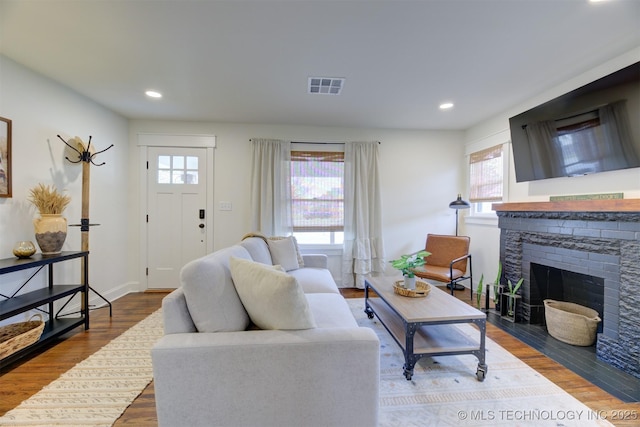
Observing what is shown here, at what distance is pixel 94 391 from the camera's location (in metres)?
1.72

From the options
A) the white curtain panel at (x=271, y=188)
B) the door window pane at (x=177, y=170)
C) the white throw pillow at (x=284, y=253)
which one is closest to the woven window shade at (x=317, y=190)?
the white curtain panel at (x=271, y=188)

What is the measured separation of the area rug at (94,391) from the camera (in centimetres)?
150

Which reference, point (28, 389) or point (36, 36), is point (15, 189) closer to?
point (36, 36)

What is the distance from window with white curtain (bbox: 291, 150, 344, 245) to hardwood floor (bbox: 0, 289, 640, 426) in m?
2.24

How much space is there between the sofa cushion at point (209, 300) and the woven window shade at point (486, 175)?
3.57m

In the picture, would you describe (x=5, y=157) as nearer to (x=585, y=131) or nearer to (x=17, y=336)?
(x=17, y=336)

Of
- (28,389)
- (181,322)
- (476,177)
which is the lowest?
(28,389)

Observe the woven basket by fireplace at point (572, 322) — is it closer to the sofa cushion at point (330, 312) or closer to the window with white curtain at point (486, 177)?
the window with white curtain at point (486, 177)

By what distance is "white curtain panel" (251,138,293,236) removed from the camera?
3.86m

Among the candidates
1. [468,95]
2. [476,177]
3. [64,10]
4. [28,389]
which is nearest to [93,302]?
[28,389]

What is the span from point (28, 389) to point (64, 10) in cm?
250

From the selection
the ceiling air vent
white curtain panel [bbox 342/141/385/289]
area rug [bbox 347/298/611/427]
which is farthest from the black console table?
white curtain panel [bbox 342/141/385/289]

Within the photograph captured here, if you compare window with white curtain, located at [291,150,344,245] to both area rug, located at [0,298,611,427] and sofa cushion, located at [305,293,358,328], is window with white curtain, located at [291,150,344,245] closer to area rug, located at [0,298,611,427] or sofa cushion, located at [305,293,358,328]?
sofa cushion, located at [305,293,358,328]

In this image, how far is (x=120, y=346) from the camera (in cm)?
228
